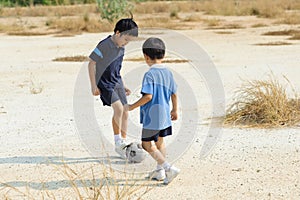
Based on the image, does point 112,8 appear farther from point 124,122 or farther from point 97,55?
point 97,55

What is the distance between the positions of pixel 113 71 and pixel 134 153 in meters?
0.87

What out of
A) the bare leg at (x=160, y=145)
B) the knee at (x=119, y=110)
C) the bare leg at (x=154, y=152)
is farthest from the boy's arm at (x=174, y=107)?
the knee at (x=119, y=110)

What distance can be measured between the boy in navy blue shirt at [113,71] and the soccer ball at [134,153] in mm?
135

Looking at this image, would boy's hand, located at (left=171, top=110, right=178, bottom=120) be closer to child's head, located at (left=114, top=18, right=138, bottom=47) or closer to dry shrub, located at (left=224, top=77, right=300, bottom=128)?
child's head, located at (left=114, top=18, right=138, bottom=47)

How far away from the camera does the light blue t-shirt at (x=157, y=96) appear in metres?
5.25

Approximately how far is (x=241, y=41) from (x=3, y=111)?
12909mm

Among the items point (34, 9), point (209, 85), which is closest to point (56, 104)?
point (209, 85)

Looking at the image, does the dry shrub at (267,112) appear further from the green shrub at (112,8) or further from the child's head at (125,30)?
the green shrub at (112,8)

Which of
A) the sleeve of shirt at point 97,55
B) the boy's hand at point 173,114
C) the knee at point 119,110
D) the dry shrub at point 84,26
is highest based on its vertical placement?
the sleeve of shirt at point 97,55

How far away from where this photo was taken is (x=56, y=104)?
9.48m

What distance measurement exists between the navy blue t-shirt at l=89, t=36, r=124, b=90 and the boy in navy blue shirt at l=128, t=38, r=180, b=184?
731mm

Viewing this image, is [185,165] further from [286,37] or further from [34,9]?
[34,9]

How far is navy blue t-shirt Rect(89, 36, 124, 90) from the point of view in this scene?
19.6 ft

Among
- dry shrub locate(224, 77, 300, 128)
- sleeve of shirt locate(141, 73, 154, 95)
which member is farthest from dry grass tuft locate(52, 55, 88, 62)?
sleeve of shirt locate(141, 73, 154, 95)
